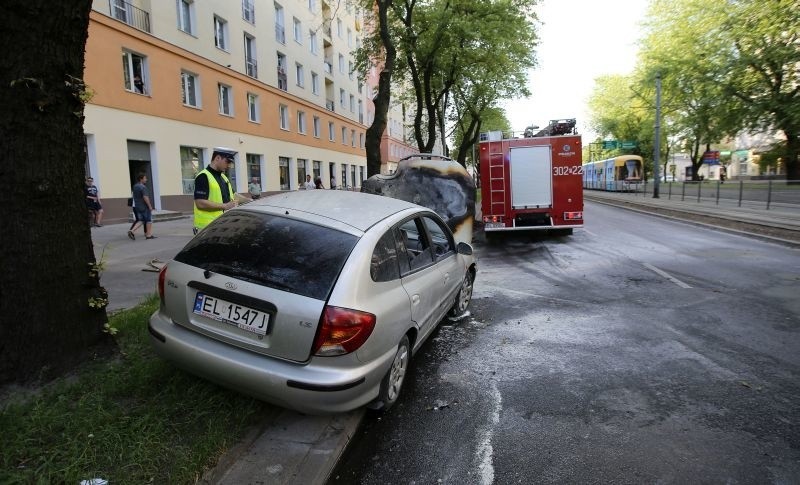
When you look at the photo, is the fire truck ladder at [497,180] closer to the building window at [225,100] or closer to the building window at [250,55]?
the building window at [225,100]

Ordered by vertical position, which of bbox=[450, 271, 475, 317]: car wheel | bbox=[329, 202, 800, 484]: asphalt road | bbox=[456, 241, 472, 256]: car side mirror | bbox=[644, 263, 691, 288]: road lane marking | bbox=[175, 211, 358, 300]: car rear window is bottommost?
bbox=[329, 202, 800, 484]: asphalt road

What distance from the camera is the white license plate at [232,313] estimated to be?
281 centimetres

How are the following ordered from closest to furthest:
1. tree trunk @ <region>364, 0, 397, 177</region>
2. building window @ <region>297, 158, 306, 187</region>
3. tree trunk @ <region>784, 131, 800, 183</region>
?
1. tree trunk @ <region>364, 0, 397, 177</region>
2. tree trunk @ <region>784, 131, 800, 183</region>
3. building window @ <region>297, 158, 306, 187</region>

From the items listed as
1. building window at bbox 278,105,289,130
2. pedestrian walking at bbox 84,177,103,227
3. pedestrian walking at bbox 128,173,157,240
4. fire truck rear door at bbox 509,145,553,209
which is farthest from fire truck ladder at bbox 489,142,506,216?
building window at bbox 278,105,289,130

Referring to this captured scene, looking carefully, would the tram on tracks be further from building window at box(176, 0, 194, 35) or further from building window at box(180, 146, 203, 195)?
building window at box(176, 0, 194, 35)

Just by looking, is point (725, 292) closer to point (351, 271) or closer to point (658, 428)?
point (658, 428)

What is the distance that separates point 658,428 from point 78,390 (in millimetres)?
3770

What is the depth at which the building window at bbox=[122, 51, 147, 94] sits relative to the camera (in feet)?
56.2

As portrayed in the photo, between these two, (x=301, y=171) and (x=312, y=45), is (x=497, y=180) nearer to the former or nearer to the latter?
(x=301, y=171)

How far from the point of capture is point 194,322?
3020 millimetres

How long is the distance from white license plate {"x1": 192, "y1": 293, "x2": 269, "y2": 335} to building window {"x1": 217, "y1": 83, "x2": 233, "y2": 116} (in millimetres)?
22214

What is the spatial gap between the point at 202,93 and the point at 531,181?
52.4 ft

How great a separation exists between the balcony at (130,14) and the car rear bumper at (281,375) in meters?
17.9

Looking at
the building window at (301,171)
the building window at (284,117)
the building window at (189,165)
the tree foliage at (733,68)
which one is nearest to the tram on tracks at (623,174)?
the tree foliage at (733,68)
